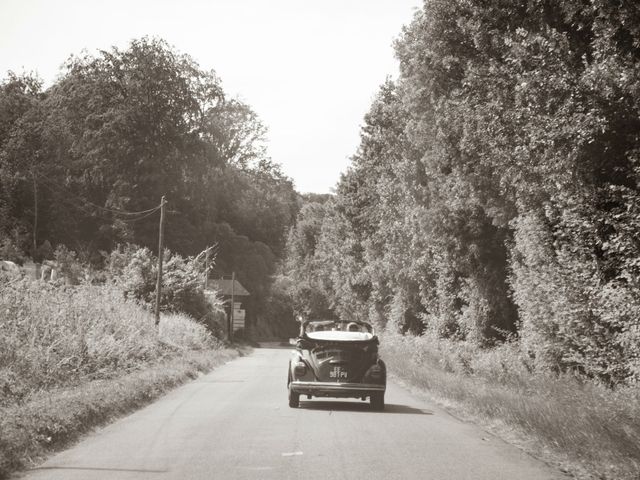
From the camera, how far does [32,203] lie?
2810 inches

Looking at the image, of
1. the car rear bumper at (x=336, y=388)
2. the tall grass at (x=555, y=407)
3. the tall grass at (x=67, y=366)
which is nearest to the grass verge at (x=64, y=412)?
the tall grass at (x=67, y=366)

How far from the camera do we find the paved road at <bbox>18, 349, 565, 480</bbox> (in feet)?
31.7

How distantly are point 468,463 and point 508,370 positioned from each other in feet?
39.0

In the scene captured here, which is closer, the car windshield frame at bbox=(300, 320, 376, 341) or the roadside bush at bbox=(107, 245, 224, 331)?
the car windshield frame at bbox=(300, 320, 376, 341)

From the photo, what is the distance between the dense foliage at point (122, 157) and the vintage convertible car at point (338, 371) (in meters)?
39.3

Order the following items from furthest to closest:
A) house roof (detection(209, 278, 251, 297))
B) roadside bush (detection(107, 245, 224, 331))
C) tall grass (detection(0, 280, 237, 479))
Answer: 1. house roof (detection(209, 278, 251, 297))
2. roadside bush (detection(107, 245, 224, 331))
3. tall grass (detection(0, 280, 237, 479))

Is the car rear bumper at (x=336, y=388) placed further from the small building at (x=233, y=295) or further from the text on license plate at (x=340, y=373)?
the small building at (x=233, y=295)

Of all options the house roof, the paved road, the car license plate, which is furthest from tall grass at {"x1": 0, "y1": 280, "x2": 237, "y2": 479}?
the house roof

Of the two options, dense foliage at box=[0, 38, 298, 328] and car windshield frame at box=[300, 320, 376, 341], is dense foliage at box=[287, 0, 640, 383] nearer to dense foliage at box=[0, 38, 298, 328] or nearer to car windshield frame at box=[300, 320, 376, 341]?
car windshield frame at box=[300, 320, 376, 341]

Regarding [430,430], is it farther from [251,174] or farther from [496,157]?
[251,174]

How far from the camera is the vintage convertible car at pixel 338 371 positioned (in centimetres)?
1759

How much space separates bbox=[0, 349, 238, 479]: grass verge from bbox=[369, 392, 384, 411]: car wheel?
481 centimetres

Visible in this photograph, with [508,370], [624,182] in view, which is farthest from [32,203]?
[624,182]

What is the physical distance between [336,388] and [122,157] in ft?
152
